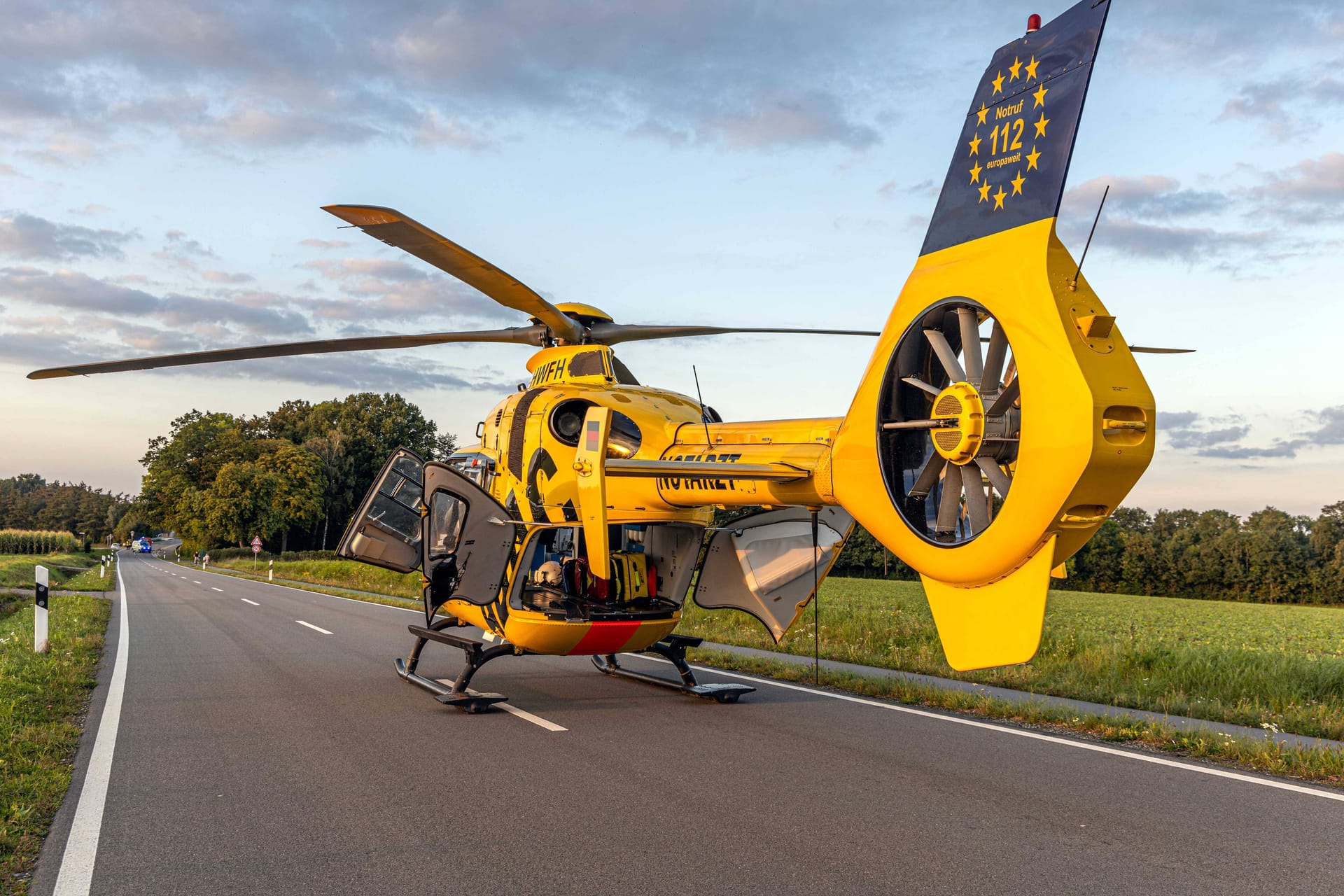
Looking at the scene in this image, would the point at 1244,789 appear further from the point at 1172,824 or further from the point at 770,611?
the point at 770,611

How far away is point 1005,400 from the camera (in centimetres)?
466

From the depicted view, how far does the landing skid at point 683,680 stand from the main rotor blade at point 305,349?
353 centimetres

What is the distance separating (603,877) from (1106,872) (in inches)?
94.1

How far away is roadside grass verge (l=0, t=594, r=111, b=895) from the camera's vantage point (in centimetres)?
471

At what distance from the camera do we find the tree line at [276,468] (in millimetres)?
70188

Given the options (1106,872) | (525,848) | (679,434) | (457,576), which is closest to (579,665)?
(457,576)

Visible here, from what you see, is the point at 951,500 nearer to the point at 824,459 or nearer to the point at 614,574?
the point at 824,459

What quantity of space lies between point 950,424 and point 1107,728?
421cm

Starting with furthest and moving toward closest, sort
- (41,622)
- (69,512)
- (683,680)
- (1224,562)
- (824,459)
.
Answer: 1. (69,512)
2. (1224,562)
3. (41,622)
4. (683,680)
5. (824,459)

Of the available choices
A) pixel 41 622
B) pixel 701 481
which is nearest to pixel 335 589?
pixel 41 622

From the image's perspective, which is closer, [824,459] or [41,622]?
[824,459]

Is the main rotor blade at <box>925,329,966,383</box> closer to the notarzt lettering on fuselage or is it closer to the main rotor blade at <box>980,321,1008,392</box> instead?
the main rotor blade at <box>980,321,1008,392</box>

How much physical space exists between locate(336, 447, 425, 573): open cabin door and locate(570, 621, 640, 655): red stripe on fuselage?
254cm

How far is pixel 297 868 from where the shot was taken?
14.2 feet
